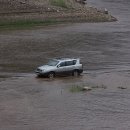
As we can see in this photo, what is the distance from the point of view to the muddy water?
101 feet

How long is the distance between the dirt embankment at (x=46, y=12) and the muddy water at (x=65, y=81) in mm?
4492

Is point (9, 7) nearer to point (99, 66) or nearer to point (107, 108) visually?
point (99, 66)

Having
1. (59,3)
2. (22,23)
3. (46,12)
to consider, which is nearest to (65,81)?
(22,23)

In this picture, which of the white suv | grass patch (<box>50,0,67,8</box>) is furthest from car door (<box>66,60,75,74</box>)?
grass patch (<box>50,0,67,8</box>)

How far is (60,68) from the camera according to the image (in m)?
44.9

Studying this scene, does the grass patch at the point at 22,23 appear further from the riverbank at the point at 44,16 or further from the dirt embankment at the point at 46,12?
the dirt embankment at the point at 46,12

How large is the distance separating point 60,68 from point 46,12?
1474 inches

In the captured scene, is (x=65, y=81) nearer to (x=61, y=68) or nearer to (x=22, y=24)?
(x=61, y=68)

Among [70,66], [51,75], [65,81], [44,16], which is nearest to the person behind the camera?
[65,81]

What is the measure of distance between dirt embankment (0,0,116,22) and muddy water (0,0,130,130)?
14.7ft

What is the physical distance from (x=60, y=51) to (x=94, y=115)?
85.3 feet

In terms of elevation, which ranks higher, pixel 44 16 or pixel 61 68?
pixel 44 16

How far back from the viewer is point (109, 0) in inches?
4889

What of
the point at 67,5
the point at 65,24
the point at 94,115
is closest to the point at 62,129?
the point at 94,115
